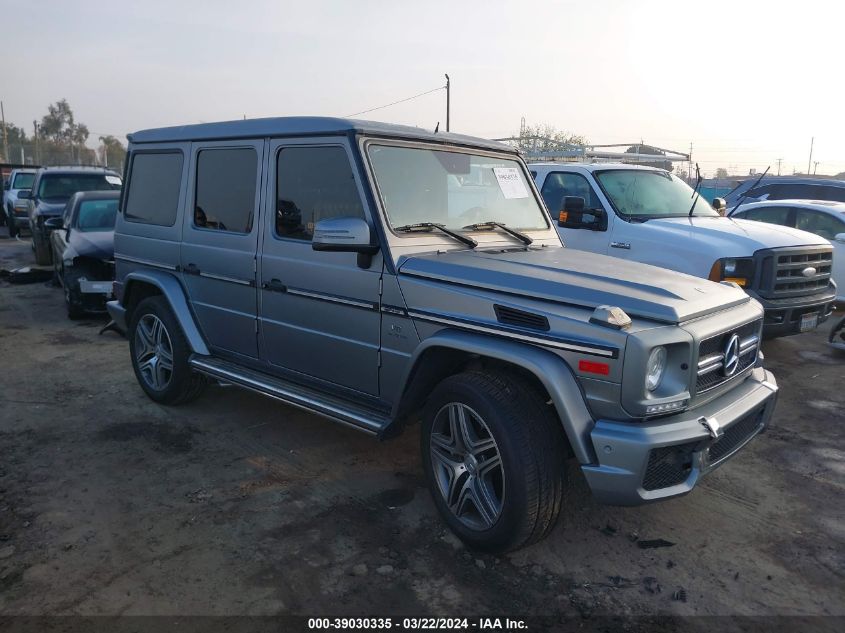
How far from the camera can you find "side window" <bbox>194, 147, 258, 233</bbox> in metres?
4.54

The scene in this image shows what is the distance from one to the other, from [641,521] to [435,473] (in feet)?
4.09

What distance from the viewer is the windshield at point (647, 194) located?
7297mm

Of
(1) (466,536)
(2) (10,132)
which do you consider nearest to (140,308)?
(1) (466,536)

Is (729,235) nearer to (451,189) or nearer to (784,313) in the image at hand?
(784,313)

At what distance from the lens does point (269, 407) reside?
219 inches

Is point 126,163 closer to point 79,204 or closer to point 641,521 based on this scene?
point 79,204

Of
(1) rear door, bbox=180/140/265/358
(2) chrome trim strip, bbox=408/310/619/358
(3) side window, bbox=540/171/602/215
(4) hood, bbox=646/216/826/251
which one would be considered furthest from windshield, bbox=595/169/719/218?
(2) chrome trim strip, bbox=408/310/619/358

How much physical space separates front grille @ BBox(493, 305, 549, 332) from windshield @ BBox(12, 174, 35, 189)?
21325mm

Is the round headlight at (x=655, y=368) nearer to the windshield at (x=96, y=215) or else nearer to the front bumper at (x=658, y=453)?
the front bumper at (x=658, y=453)

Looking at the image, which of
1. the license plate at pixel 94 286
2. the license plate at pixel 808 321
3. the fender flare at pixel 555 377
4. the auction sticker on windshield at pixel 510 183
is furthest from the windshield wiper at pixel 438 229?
the license plate at pixel 94 286

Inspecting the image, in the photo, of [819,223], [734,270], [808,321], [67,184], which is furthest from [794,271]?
[67,184]

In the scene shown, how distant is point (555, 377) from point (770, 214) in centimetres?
879

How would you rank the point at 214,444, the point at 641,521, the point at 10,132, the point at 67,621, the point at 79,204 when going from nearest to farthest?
the point at 67,621
the point at 641,521
the point at 214,444
the point at 79,204
the point at 10,132

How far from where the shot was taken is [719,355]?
3.32 m
